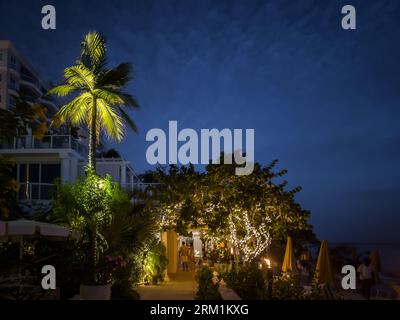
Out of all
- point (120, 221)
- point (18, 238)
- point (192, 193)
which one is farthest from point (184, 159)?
point (18, 238)

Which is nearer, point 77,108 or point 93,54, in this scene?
point 93,54

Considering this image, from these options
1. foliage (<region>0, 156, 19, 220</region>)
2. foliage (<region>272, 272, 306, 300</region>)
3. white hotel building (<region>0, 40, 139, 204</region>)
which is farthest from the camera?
white hotel building (<region>0, 40, 139, 204</region>)

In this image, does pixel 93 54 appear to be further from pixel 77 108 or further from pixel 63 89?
pixel 77 108

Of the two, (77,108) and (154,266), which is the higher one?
(77,108)

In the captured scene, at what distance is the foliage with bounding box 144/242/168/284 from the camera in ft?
59.0

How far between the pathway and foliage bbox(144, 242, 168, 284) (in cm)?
35

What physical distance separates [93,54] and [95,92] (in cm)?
139

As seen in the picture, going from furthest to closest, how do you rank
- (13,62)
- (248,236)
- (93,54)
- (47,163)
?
1. (13,62)
2. (47,163)
3. (248,236)
4. (93,54)

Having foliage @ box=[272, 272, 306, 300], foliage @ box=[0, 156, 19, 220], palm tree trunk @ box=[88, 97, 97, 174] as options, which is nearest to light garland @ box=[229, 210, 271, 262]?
palm tree trunk @ box=[88, 97, 97, 174]

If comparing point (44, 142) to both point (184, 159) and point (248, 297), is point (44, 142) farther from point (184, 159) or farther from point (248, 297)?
point (248, 297)

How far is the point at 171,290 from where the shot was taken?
1641 centimetres

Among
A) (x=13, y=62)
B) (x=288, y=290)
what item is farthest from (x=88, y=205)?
(x=13, y=62)

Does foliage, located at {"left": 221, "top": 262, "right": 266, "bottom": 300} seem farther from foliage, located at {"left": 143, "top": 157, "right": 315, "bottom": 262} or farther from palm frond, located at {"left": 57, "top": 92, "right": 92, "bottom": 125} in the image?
palm frond, located at {"left": 57, "top": 92, "right": 92, "bottom": 125}
